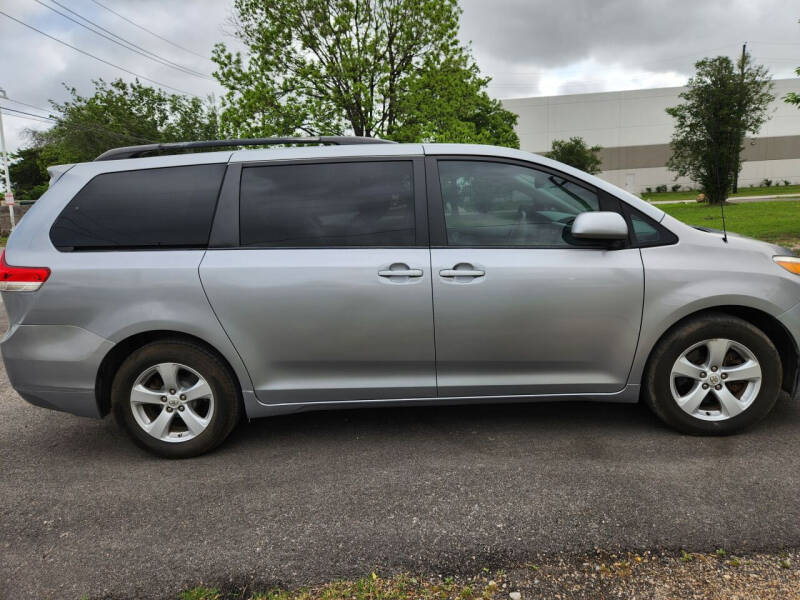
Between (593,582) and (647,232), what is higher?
(647,232)

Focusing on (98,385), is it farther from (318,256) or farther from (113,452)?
(318,256)

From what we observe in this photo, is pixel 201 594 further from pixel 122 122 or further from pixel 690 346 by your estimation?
pixel 122 122

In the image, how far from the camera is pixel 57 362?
10.5 ft

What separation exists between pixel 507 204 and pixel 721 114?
3094 centimetres

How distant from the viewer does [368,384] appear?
3.28m

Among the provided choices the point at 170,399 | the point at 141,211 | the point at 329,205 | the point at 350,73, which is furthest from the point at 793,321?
the point at 350,73

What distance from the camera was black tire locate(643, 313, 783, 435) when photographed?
3236mm

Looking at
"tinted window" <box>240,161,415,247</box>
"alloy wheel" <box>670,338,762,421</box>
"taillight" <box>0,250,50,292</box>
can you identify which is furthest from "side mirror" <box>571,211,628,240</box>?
"taillight" <box>0,250,50,292</box>

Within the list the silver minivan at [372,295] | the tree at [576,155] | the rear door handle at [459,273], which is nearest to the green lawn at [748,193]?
the tree at [576,155]

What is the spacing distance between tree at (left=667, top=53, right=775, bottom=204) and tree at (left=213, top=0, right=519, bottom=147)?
55.1ft

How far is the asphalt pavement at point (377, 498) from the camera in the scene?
7.64 ft

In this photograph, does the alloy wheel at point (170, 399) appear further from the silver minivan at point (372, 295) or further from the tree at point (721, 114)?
the tree at point (721, 114)

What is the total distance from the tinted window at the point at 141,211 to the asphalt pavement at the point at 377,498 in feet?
4.28

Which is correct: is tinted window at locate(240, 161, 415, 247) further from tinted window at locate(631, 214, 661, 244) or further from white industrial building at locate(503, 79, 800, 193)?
white industrial building at locate(503, 79, 800, 193)
